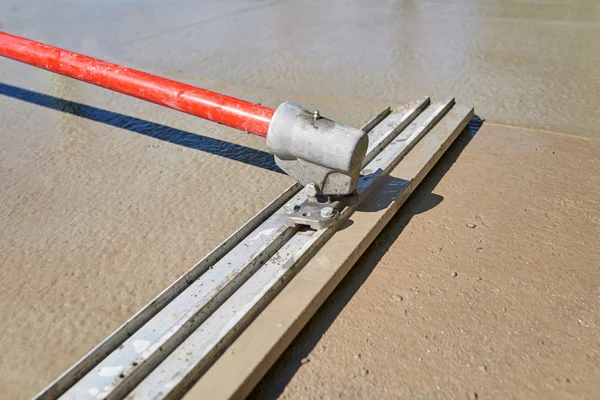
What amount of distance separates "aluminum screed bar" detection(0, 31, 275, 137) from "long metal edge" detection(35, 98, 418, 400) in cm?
28

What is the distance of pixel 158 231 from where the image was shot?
1.96 metres

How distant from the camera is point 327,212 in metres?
1.75

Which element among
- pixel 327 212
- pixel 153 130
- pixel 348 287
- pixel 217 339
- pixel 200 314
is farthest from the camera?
pixel 153 130

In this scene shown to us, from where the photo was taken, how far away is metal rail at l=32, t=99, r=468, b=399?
1.29m

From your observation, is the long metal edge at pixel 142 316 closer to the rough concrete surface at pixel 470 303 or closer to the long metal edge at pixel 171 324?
the long metal edge at pixel 171 324

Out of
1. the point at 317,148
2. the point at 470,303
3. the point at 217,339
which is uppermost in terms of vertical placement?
the point at 317,148

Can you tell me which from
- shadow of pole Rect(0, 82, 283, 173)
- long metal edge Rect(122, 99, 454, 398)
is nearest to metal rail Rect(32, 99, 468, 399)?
long metal edge Rect(122, 99, 454, 398)

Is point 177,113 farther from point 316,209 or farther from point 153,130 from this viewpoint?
point 316,209

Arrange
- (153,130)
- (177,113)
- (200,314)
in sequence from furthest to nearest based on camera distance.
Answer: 1. (177,113)
2. (153,130)
3. (200,314)

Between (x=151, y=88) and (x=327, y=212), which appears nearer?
(x=327, y=212)

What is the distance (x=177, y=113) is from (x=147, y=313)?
60.0 inches

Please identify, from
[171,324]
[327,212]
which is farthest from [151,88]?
[171,324]

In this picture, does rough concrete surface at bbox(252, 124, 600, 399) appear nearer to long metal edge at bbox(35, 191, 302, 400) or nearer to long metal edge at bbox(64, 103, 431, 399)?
long metal edge at bbox(64, 103, 431, 399)

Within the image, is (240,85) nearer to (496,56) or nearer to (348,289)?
(496,56)
